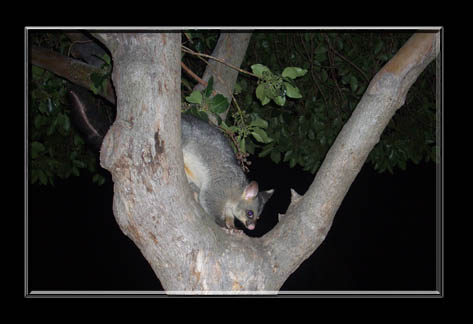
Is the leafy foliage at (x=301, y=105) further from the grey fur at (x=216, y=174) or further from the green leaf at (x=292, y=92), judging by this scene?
the green leaf at (x=292, y=92)

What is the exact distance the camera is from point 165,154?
65.7 inches

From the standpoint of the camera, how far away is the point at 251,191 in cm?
248

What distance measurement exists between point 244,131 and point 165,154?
0.93 meters

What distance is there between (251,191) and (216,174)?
0.26m

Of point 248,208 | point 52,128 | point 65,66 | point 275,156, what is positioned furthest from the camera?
point 275,156

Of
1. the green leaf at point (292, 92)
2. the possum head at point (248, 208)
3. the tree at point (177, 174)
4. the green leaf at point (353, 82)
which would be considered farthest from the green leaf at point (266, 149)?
the tree at point (177, 174)

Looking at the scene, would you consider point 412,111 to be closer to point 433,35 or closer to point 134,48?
point 433,35

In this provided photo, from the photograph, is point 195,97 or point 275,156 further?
point 275,156

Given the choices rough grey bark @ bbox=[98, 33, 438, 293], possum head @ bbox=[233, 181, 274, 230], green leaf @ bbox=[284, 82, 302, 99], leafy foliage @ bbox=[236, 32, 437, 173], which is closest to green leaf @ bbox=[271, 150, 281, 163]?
leafy foliage @ bbox=[236, 32, 437, 173]

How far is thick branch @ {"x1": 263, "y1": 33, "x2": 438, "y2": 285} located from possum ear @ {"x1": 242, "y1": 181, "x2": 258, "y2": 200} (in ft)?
1.34

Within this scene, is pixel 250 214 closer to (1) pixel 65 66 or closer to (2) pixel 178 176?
(2) pixel 178 176

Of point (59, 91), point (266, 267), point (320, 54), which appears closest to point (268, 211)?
point (320, 54)

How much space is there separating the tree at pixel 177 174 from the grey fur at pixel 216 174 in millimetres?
602

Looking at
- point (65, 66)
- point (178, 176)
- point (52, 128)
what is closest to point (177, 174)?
point (178, 176)
